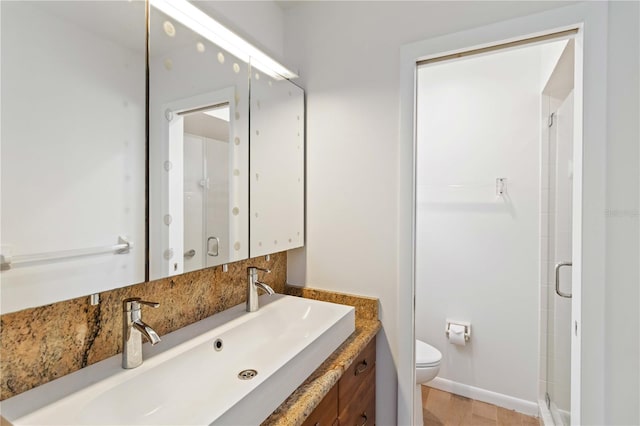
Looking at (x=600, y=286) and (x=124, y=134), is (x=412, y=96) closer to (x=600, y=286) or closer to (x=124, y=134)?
(x=600, y=286)

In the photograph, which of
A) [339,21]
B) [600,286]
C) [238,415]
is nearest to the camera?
[238,415]

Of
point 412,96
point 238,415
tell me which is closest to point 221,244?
point 238,415

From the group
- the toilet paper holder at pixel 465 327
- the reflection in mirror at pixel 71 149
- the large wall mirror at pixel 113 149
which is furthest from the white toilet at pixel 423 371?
the reflection in mirror at pixel 71 149

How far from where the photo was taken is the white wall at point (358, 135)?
1414mm

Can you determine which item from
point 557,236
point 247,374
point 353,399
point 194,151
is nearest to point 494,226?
point 557,236

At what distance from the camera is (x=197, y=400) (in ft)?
3.00

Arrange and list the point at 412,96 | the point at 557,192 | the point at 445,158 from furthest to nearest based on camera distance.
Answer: the point at 445,158
the point at 557,192
the point at 412,96

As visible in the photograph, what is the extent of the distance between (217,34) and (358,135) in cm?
72

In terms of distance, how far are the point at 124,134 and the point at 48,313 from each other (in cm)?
50

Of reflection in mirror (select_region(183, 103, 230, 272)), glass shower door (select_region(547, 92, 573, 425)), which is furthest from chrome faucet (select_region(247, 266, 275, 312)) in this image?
glass shower door (select_region(547, 92, 573, 425))

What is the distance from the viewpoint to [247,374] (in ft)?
3.47

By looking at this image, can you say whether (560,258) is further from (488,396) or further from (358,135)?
(358,135)

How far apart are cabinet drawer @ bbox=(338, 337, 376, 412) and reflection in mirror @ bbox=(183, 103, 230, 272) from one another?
25.3 inches

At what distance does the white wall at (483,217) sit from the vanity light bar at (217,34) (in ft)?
4.53
